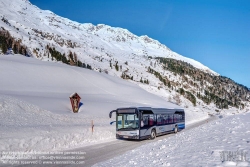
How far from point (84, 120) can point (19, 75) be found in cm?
2951

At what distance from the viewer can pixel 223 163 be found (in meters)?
7.30

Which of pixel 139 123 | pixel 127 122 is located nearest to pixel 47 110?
pixel 127 122

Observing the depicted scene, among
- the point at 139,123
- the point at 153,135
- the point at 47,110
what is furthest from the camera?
the point at 47,110

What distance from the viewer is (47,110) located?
101 feet

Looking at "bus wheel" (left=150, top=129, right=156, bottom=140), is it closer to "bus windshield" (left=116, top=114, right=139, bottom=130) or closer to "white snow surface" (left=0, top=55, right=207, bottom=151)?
"bus windshield" (left=116, top=114, right=139, bottom=130)

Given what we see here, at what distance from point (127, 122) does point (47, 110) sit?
14.3 m

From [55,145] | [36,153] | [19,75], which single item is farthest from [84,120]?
[19,75]

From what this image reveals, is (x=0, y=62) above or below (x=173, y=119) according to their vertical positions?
above

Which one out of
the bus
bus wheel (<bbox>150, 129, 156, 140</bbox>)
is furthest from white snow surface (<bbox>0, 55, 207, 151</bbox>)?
bus wheel (<bbox>150, 129, 156, 140</bbox>)

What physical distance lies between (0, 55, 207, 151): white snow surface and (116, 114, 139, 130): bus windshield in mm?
2293

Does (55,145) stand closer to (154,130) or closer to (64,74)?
(154,130)

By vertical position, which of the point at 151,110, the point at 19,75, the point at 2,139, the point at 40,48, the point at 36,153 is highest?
the point at 40,48

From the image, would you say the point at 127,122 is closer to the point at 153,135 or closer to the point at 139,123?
the point at 139,123

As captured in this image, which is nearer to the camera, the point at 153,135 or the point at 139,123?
the point at 139,123
